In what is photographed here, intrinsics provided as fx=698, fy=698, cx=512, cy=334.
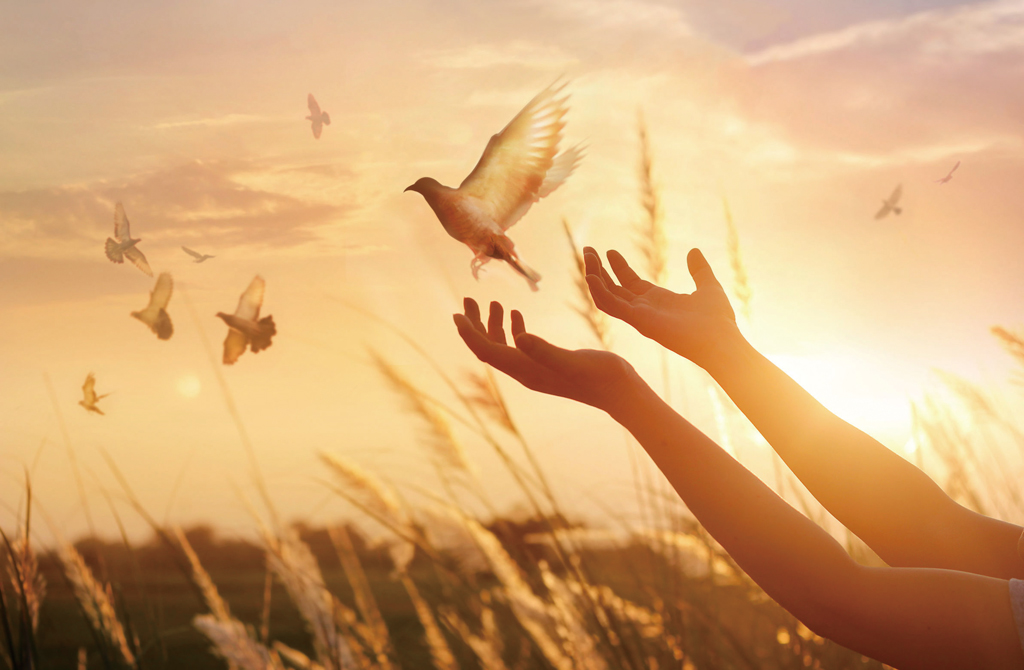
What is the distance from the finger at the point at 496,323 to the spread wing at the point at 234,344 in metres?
0.60

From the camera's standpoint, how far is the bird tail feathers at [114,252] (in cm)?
121

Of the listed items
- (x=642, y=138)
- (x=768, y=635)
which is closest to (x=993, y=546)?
(x=768, y=635)

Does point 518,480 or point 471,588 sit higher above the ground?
point 518,480

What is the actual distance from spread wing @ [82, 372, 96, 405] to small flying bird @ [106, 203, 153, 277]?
0.67 ft

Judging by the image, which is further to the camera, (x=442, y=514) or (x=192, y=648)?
(x=192, y=648)

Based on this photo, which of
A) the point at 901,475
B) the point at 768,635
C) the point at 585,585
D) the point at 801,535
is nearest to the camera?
the point at 801,535

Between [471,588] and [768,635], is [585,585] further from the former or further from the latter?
[768,635]

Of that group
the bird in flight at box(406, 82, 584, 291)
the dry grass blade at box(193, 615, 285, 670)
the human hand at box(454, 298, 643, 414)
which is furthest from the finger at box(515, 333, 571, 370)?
the dry grass blade at box(193, 615, 285, 670)

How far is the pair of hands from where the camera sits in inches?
24.2

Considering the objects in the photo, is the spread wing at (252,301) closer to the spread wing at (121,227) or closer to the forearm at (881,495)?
the spread wing at (121,227)

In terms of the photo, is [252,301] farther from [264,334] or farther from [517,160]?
[517,160]

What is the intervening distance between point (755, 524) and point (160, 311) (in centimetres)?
106

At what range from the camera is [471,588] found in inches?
47.2

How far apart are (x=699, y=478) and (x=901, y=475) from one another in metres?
0.30
